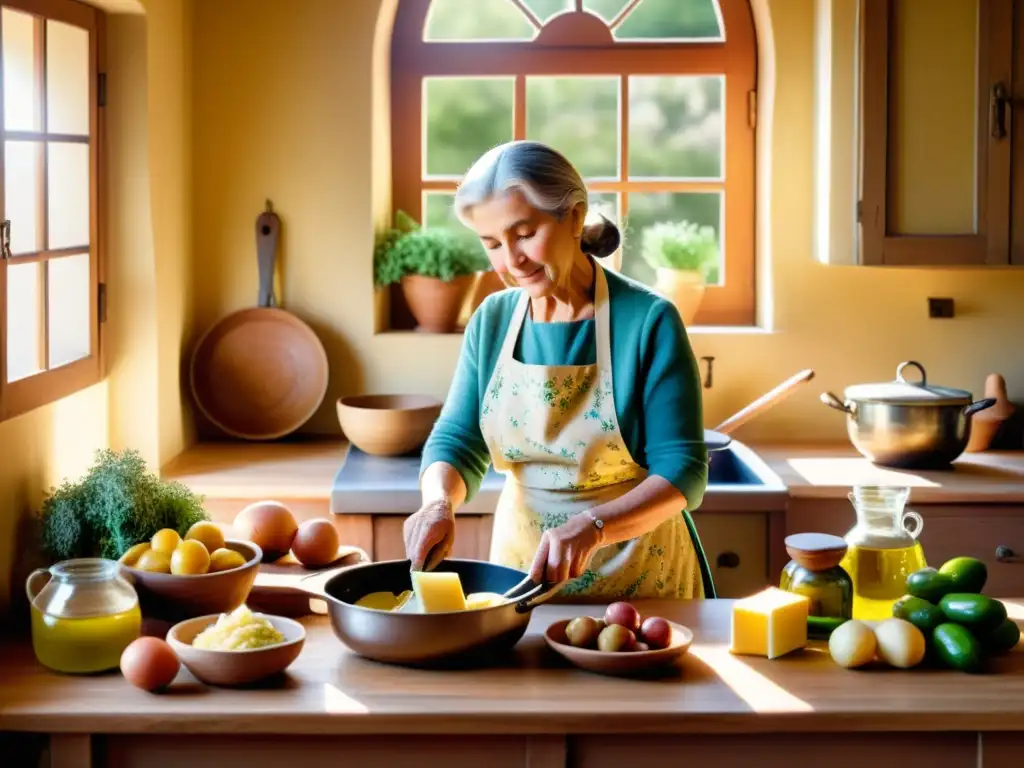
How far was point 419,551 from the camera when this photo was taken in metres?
2.23

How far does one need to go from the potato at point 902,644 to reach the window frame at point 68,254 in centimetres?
166

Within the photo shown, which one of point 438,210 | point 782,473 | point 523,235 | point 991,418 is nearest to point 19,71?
point 523,235

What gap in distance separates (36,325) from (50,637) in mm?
1040

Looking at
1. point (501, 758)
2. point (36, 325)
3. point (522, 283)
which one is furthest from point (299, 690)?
point (36, 325)

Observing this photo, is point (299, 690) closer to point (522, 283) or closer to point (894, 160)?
point (522, 283)

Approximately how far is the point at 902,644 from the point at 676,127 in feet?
8.10

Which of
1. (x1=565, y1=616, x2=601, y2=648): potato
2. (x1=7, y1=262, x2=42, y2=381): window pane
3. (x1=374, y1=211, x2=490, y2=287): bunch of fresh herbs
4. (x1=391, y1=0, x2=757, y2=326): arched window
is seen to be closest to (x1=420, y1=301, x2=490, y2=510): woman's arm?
(x1=565, y1=616, x2=601, y2=648): potato

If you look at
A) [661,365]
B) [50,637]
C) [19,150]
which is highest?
[19,150]

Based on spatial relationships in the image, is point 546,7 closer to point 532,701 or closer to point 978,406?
point 978,406

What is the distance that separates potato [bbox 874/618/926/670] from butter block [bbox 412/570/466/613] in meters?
0.63

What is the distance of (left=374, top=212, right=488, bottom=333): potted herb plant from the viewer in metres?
4.02

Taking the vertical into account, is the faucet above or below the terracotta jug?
above

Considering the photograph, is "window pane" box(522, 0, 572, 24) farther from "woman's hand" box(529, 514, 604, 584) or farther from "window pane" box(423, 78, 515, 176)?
"woman's hand" box(529, 514, 604, 584)

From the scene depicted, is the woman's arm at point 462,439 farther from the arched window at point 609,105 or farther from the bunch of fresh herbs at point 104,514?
the arched window at point 609,105
